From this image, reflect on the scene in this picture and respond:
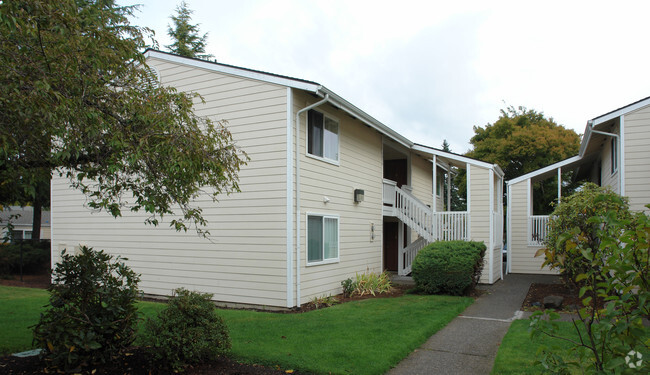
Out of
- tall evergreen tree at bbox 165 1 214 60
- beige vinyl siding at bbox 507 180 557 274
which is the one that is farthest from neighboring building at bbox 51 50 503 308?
tall evergreen tree at bbox 165 1 214 60

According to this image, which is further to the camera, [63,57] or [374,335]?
[374,335]

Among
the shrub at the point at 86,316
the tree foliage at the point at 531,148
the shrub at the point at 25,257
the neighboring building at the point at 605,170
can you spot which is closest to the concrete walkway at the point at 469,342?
the shrub at the point at 86,316

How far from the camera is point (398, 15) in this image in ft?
43.8

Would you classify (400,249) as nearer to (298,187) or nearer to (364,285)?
(364,285)

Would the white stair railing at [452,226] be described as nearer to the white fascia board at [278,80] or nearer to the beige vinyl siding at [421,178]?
the beige vinyl siding at [421,178]

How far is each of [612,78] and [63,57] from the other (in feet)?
57.8

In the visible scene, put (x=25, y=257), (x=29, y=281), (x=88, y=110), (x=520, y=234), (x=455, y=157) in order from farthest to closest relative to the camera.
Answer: (x=520, y=234) < (x=25, y=257) < (x=29, y=281) < (x=455, y=157) < (x=88, y=110)

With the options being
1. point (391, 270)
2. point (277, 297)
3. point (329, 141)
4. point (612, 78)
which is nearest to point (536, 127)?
point (612, 78)

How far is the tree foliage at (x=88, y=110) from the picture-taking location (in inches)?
169

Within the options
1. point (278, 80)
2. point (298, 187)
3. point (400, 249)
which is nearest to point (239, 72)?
point (278, 80)

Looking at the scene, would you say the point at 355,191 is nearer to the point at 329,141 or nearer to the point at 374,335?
the point at 329,141

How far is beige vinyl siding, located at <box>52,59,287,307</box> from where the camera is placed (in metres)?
10.2

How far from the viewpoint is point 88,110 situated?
15.2 ft

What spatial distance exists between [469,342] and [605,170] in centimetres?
1139
